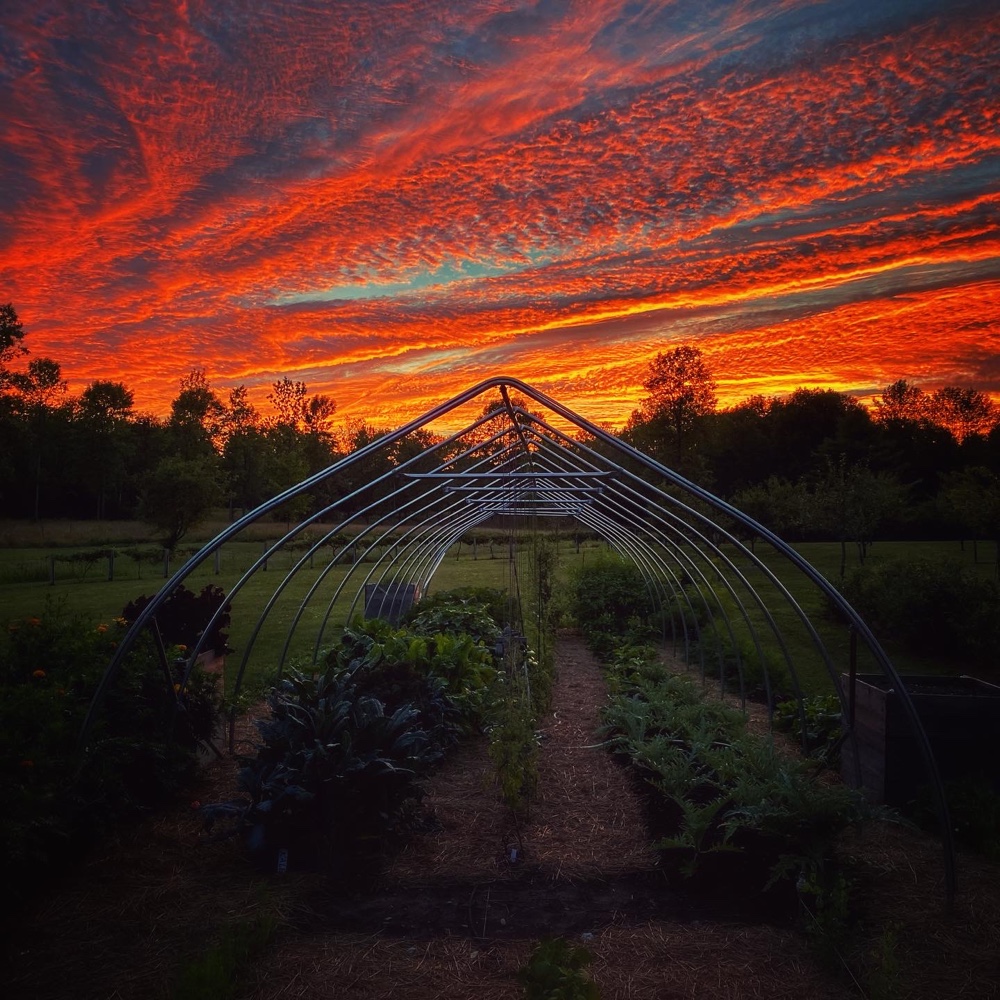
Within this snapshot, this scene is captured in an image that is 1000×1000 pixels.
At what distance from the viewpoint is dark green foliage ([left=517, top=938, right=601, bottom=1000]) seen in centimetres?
313

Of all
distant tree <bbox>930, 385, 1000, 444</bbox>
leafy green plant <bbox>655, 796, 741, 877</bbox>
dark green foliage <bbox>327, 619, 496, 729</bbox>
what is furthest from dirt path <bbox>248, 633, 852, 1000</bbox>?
distant tree <bbox>930, 385, 1000, 444</bbox>

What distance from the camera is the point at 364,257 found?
10.3 m

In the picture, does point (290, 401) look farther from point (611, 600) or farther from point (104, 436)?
point (611, 600)

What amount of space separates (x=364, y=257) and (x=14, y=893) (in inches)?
331

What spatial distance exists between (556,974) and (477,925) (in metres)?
1.17

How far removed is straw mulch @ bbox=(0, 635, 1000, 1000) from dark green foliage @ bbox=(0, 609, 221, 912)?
29 cm

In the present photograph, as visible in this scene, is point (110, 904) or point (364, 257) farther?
point (364, 257)

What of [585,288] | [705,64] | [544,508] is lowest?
[544,508]

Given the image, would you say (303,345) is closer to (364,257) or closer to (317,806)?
(364,257)

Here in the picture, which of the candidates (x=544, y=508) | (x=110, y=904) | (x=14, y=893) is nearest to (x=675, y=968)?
(x=110, y=904)

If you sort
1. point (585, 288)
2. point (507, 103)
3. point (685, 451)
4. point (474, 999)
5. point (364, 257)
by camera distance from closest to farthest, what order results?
point (474, 999)
point (507, 103)
point (364, 257)
point (585, 288)
point (685, 451)

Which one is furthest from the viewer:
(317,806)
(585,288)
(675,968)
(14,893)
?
(585,288)

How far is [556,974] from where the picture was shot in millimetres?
3289

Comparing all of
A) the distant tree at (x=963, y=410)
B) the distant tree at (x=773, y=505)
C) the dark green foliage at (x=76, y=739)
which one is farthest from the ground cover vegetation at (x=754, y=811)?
the distant tree at (x=963, y=410)
